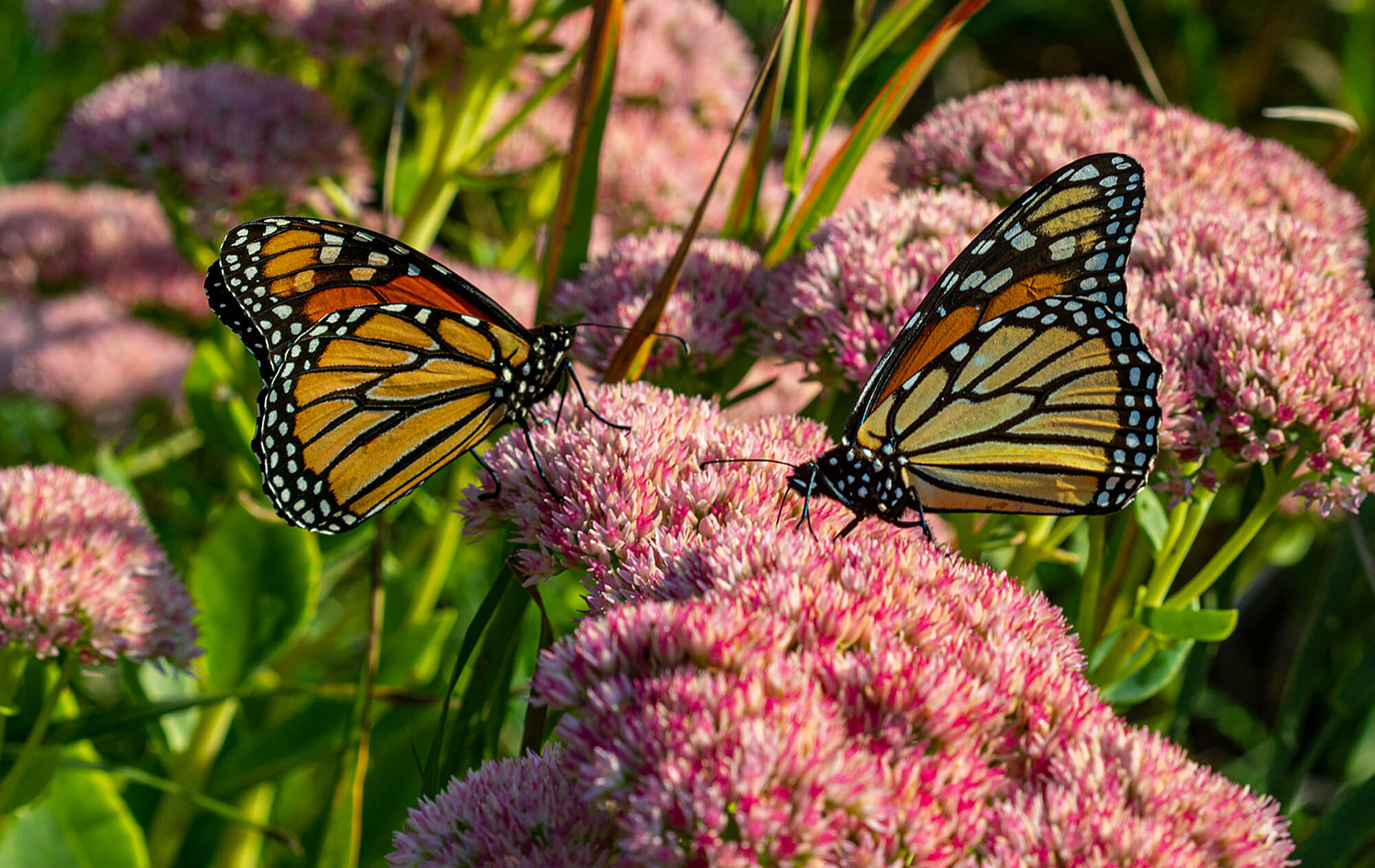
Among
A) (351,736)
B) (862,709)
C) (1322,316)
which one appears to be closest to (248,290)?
(351,736)

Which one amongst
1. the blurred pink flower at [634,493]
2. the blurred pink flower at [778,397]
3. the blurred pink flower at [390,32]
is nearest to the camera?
the blurred pink flower at [634,493]

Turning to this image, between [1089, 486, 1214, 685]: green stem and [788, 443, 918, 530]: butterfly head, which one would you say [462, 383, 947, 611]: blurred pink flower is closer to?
[788, 443, 918, 530]: butterfly head

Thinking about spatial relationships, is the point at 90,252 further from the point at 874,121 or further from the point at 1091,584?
the point at 1091,584

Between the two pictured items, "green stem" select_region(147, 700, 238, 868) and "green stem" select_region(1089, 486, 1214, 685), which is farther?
"green stem" select_region(147, 700, 238, 868)

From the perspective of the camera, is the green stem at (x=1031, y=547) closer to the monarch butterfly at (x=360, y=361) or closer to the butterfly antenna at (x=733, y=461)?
the butterfly antenna at (x=733, y=461)

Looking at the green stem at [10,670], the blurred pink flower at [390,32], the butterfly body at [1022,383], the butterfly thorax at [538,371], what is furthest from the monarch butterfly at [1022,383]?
the blurred pink flower at [390,32]

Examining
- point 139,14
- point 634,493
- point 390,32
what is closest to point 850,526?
point 634,493

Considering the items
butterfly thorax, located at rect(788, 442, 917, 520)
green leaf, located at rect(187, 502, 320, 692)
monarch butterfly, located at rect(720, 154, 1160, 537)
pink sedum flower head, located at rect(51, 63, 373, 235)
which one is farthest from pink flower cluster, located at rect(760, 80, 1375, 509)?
pink sedum flower head, located at rect(51, 63, 373, 235)
